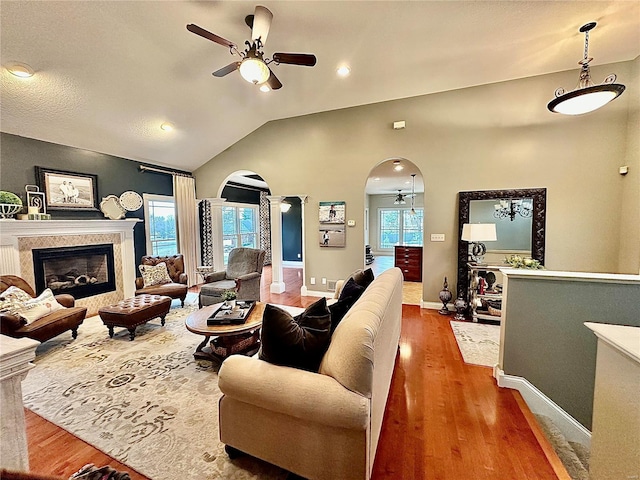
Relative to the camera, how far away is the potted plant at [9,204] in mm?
3489

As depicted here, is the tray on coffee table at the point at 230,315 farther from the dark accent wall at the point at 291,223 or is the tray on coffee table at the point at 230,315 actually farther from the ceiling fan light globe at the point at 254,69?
the dark accent wall at the point at 291,223

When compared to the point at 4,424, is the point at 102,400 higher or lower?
lower

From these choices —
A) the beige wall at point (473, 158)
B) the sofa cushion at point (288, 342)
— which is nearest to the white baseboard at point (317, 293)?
the beige wall at point (473, 158)

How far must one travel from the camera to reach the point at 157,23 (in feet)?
9.29

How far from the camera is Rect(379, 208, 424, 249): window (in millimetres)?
11469

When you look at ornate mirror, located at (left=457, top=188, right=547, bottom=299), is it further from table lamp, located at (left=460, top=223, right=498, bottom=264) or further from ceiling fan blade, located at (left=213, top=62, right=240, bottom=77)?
ceiling fan blade, located at (left=213, top=62, right=240, bottom=77)

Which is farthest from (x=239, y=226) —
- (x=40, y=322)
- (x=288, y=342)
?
(x=288, y=342)

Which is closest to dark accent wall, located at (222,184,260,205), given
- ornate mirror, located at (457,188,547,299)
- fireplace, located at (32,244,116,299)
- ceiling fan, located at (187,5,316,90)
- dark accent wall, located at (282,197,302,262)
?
dark accent wall, located at (282,197,302,262)

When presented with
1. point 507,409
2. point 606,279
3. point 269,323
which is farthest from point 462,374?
point 269,323

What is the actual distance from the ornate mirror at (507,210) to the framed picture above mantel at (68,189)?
614cm

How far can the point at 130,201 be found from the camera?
198 inches

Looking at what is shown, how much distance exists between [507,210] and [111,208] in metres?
6.60

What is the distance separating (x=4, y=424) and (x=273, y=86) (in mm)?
3289

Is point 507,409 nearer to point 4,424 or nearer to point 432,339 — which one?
point 432,339
